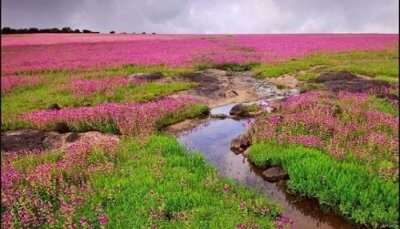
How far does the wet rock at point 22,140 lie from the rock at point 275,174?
5.69 m

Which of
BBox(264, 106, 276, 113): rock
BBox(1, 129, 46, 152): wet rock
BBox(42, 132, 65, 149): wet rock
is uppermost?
BBox(264, 106, 276, 113): rock

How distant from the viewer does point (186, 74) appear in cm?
2442

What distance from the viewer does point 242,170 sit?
10.2m

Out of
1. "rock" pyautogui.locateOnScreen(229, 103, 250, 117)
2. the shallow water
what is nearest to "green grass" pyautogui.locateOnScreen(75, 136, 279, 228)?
the shallow water

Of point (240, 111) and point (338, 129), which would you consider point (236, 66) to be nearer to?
point (240, 111)

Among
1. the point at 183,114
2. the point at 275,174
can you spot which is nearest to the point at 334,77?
the point at 183,114

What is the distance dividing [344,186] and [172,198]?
3065mm

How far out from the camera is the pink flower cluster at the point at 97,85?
19.5 metres

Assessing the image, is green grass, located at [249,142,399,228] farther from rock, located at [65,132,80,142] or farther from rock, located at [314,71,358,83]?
rock, located at [314,71,358,83]

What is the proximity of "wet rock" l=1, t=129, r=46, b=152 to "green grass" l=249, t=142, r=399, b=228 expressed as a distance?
6.39 m

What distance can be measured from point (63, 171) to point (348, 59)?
26.2m

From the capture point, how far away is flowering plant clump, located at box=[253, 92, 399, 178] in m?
9.81

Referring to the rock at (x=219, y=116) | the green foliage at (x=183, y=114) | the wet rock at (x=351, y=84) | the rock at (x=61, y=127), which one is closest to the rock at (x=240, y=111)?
the rock at (x=219, y=116)

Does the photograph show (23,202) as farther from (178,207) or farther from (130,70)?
(130,70)
